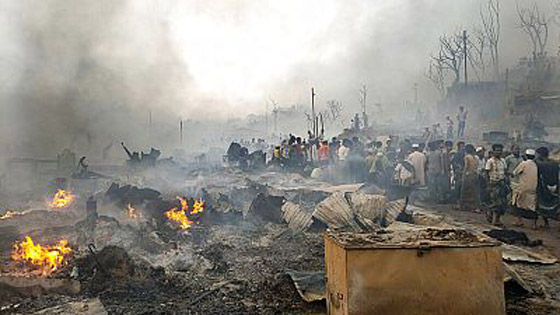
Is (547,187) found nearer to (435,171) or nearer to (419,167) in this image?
(419,167)

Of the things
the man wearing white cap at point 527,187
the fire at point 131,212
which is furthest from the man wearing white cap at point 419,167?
the fire at point 131,212

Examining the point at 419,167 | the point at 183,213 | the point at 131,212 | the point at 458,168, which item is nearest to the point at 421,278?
the point at 183,213

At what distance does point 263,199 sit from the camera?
10.0 m

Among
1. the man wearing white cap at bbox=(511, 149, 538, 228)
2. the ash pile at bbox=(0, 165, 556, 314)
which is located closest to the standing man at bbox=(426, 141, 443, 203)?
the ash pile at bbox=(0, 165, 556, 314)

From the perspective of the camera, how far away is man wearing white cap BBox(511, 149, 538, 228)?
841cm

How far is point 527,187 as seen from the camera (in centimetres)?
846

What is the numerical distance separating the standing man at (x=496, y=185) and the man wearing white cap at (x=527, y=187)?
521 millimetres

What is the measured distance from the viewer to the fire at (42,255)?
255 inches

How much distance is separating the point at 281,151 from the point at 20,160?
12.4m

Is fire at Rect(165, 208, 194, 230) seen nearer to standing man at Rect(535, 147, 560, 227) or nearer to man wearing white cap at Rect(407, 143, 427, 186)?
man wearing white cap at Rect(407, 143, 427, 186)

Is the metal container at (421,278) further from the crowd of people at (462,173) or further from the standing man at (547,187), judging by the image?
the standing man at (547,187)

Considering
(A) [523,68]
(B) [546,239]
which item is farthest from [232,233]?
(A) [523,68]

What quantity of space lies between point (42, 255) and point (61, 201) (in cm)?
627

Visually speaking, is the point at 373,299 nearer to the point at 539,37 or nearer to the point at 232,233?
the point at 232,233
